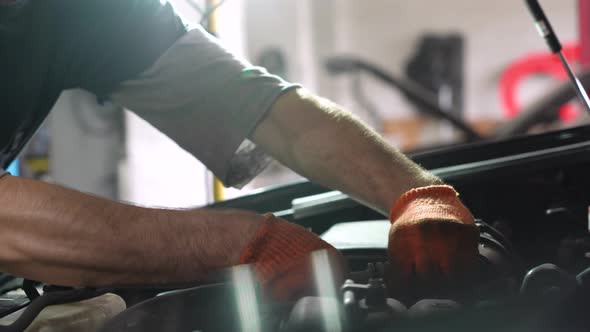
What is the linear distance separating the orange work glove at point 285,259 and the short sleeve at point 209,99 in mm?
311

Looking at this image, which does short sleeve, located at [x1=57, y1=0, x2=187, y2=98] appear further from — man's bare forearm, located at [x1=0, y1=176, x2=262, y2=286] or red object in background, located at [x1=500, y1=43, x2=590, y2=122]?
red object in background, located at [x1=500, y1=43, x2=590, y2=122]

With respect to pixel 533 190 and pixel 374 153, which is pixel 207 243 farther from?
pixel 533 190

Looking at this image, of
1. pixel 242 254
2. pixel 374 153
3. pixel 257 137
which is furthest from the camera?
pixel 257 137

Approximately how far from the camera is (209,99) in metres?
0.93

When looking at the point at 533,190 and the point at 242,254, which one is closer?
the point at 242,254

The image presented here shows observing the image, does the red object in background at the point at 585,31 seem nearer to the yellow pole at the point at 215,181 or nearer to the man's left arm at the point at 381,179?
the yellow pole at the point at 215,181

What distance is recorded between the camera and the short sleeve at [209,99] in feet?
2.96

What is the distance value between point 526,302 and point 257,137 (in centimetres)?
52

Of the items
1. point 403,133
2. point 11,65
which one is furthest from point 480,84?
point 11,65

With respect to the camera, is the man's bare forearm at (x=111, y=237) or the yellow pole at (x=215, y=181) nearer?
the man's bare forearm at (x=111, y=237)

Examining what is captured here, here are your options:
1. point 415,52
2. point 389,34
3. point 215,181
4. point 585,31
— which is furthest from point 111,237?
point 389,34

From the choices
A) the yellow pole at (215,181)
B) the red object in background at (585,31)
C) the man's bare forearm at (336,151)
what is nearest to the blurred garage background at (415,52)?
the red object in background at (585,31)

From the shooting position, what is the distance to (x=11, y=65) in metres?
0.84

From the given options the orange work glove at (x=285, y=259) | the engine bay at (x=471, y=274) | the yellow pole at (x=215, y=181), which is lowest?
the engine bay at (x=471, y=274)
